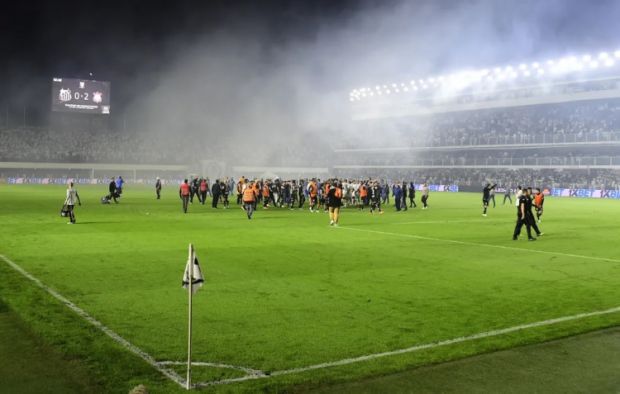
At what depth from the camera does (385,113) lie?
67312 millimetres

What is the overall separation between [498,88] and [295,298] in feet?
200

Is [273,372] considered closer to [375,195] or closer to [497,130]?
[375,195]

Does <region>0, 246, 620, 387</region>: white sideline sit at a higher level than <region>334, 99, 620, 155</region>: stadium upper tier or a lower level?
lower

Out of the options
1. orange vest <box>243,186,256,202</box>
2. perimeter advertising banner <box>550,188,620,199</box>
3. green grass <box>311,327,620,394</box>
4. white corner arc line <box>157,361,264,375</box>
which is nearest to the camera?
green grass <box>311,327,620,394</box>

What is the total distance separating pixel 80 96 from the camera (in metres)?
57.8

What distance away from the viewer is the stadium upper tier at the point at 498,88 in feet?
185

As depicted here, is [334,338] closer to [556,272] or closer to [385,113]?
[556,272]

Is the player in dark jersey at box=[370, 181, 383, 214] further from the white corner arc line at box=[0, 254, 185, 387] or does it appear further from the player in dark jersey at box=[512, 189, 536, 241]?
the white corner arc line at box=[0, 254, 185, 387]

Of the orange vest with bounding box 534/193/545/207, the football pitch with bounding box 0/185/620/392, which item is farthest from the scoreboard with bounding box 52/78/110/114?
the orange vest with bounding box 534/193/545/207

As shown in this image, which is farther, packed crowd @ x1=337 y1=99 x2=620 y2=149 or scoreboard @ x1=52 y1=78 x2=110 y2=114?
packed crowd @ x1=337 y1=99 x2=620 y2=149

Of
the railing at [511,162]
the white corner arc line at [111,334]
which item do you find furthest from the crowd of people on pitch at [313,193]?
the railing at [511,162]

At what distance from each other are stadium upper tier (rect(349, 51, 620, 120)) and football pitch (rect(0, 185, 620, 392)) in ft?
153

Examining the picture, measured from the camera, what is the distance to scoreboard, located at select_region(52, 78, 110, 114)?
187ft

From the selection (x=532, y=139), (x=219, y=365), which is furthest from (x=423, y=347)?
(x=532, y=139)
